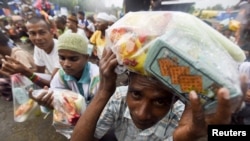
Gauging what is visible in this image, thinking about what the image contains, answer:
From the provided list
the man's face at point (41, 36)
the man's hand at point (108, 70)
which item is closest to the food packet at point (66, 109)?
the man's hand at point (108, 70)

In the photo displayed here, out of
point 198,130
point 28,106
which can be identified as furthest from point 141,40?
point 28,106

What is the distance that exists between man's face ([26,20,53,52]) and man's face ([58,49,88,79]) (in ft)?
3.01

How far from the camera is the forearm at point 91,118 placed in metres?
1.44

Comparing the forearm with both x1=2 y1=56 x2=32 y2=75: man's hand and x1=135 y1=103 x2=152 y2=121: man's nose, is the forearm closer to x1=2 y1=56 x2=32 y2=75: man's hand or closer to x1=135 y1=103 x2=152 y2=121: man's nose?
x1=135 y1=103 x2=152 y2=121: man's nose

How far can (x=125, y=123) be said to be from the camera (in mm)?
1540

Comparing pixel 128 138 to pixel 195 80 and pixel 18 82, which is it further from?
pixel 18 82

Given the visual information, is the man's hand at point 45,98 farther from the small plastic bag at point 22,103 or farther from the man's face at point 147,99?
the man's face at point 147,99

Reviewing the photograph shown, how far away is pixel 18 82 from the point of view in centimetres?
223

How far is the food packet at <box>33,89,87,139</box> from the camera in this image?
1.84 meters

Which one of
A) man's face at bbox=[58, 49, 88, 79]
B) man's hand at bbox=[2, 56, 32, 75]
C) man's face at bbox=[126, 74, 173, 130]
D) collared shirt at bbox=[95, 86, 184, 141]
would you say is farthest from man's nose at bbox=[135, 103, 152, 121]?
man's hand at bbox=[2, 56, 32, 75]

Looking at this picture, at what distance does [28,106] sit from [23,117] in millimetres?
107

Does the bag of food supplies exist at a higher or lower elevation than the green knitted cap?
higher

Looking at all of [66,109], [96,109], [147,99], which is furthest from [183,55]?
[66,109]

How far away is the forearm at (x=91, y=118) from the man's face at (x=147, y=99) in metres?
0.19
